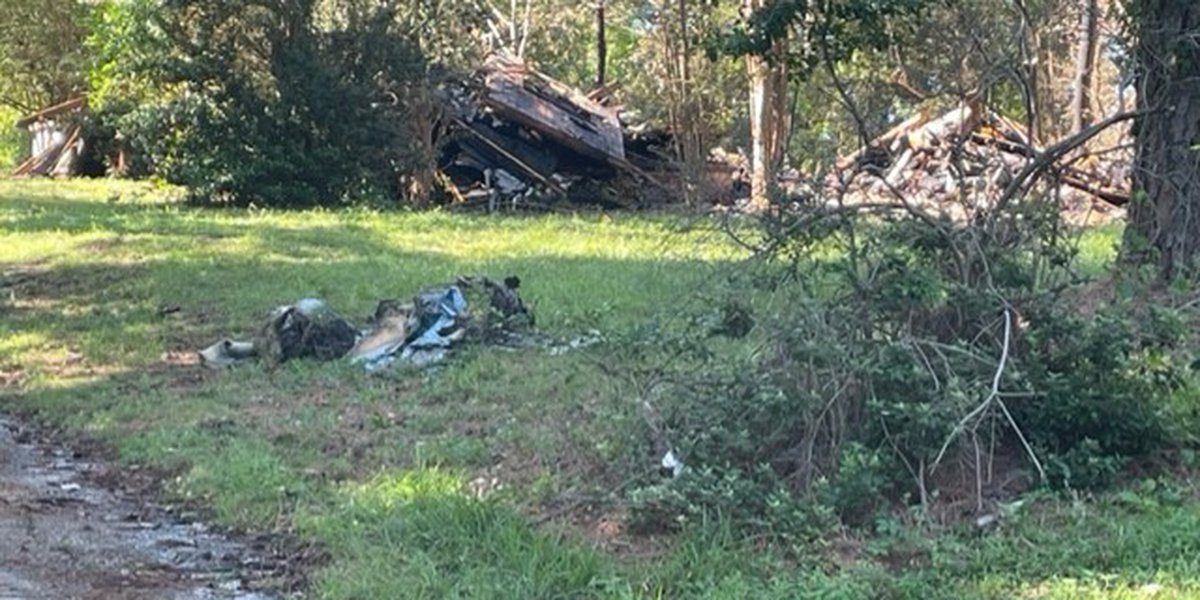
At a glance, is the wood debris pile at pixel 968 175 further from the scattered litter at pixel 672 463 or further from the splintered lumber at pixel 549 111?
the splintered lumber at pixel 549 111

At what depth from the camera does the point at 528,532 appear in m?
5.62

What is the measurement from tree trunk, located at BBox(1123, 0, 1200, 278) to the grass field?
284cm

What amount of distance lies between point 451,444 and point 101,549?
197cm

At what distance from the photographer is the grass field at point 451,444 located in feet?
17.0

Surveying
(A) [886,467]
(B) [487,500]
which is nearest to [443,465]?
(B) [487,500]

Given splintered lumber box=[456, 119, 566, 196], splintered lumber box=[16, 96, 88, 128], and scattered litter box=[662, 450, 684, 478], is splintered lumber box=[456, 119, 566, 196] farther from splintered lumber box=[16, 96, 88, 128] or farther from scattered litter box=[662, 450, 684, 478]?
scattered litter box=[662, 450, 684, 478]

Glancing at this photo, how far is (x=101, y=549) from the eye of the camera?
20.0 ft

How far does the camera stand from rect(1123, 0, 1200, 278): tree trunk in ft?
25.6

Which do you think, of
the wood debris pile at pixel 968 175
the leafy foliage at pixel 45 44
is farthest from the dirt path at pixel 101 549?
the leafy foliage at pixel 45 44

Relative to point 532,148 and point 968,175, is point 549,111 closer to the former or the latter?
point 532,148

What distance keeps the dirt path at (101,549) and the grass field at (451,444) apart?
28cm

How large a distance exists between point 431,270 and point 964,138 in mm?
7681

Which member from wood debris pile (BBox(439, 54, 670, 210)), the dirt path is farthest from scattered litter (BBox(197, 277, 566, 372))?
wood debris pile (BBox(439, 54, 670, 210))

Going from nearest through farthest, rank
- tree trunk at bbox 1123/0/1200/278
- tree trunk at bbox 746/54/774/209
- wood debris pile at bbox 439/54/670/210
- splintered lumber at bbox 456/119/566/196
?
tree trunk at bbox 1123/0/1200/278 → tree trunk at bbox 746/54/774/209 → wood debris pile at bbox 439/54/670/210 → splintered lumber at bbox 456/119/566/196
